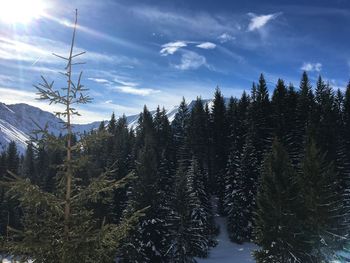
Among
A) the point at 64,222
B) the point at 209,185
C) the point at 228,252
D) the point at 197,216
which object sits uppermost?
the point at 64,222

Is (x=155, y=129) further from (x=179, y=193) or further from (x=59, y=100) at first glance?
(x=59, y=100)

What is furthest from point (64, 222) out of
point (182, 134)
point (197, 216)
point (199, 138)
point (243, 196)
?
point (182, 134)

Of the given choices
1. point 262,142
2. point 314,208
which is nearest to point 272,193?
point 314,208

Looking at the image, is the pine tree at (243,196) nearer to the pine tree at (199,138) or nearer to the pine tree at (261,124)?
the pine tree at (261,124)

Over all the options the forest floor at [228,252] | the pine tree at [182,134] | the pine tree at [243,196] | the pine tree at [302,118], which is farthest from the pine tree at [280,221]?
the pine tree at [182,134]

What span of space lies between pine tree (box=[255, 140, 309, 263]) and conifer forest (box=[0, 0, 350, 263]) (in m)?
0.08

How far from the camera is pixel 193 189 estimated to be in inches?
2227

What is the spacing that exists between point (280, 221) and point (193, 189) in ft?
81.5

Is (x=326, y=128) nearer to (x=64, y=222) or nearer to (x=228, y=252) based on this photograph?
(x=228, y=252)

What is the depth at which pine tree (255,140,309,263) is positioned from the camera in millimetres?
31828

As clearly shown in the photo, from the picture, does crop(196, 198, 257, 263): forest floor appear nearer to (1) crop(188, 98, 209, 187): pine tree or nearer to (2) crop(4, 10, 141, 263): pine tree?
(1) crop(188, 98, 209, 187): pine tree

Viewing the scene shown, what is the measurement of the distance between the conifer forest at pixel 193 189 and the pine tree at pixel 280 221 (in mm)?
79

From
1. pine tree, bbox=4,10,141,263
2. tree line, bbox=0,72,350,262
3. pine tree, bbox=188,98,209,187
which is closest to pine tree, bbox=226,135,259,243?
tree line, bbox=0,72,350,262

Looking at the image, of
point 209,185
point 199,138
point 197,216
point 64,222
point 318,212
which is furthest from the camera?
point 199,138
